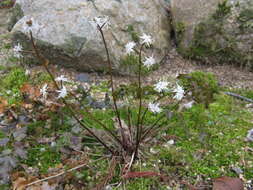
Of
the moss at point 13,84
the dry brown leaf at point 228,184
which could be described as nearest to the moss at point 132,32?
the moss at point 13,84

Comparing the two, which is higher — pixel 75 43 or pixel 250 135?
pixel 75 43

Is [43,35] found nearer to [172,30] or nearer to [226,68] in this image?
[172,30]

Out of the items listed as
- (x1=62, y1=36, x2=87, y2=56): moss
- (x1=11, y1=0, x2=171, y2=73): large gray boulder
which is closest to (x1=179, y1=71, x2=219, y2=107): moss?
(x1=11, y1=0, x2=171, y2=73): large gray boulder

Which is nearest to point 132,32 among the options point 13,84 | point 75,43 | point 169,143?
point 75,43

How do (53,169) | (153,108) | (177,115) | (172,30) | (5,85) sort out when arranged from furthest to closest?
(172,30) → (5,85) → (177,115) → (53,169) → (153,108)

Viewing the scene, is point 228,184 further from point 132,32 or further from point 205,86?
point 132,32

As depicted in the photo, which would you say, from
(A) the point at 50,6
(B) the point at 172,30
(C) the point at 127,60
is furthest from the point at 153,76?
(A) the point at 50,6
